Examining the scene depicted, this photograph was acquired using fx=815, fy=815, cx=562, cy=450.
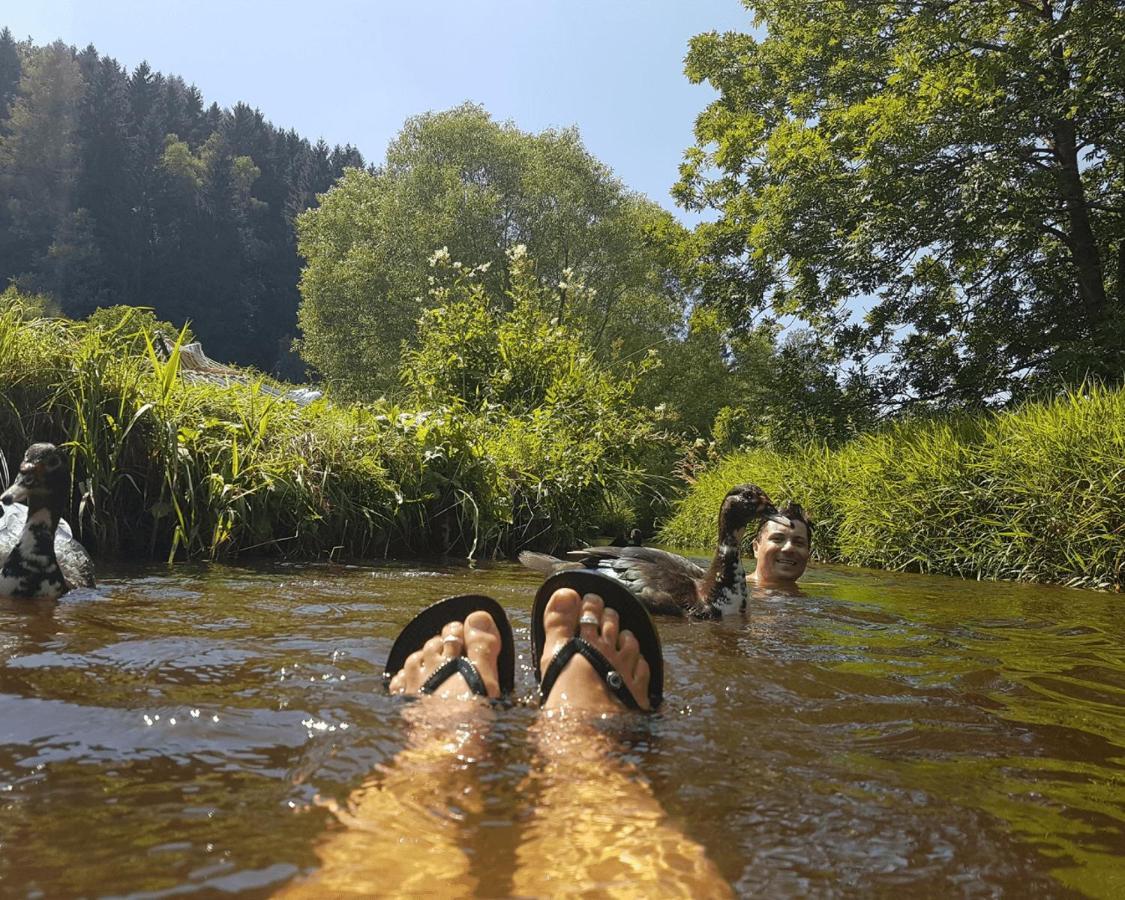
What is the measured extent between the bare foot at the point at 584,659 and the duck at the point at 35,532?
8.08ft

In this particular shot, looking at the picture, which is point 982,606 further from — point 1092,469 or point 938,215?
point 938,215

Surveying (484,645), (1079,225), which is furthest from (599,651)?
(1079,225)

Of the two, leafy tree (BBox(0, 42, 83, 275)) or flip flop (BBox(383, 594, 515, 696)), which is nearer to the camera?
flip flop (BBox(383, 594, 515, 696))

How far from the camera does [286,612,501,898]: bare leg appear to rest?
4.30 ft

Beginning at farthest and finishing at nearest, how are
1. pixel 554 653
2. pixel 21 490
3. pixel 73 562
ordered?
pixel 73 562 → pixel 21 490 → pixel 554 653

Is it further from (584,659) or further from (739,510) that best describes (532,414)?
(584,659)

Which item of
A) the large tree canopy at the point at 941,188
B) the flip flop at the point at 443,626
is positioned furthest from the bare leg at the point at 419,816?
the large tree canopy at the point at 941,188

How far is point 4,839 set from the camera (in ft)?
4.53

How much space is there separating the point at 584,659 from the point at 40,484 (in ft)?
9.08

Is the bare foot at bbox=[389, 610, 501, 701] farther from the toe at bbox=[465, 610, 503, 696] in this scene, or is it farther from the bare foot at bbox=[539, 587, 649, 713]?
the bare foot at bbox=[539, 587, 649, 713]

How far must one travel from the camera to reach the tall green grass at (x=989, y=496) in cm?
635

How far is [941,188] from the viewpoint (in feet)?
35.0

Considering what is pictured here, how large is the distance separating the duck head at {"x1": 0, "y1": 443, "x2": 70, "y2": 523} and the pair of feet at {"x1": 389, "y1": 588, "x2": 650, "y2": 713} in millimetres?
2179

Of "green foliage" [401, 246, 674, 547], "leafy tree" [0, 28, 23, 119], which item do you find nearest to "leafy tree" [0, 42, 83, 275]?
"leafy tree" [0, 28, 23, 119]
